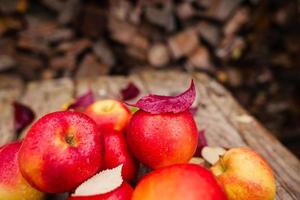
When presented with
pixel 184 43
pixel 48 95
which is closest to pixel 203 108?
pixel 48 95

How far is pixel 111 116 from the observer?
119cm

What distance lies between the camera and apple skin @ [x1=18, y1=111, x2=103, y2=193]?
0.90 metres

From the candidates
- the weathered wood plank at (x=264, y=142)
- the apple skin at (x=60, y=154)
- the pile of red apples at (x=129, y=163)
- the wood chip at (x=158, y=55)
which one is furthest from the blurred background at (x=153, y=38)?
the apple skin at (x=60, y=154)

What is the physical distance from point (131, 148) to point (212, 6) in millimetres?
2260

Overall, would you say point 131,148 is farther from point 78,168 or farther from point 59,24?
point 59,24

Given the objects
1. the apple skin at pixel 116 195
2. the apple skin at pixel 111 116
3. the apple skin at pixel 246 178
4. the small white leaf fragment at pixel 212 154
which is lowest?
the apple skin at pixel 111 116

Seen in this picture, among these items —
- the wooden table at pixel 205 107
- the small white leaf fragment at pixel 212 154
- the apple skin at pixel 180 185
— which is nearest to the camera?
the apple skin at pixel 180 185

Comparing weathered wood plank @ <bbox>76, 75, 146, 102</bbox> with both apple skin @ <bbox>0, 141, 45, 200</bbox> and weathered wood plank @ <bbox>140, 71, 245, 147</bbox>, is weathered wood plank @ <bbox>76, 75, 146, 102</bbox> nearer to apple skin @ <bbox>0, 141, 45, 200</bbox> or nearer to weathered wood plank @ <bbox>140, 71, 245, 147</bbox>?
weathered wood plank @ <bbox>140, 71, 245, 147</bbox>

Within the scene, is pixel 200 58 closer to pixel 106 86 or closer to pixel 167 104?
pixel 106 86

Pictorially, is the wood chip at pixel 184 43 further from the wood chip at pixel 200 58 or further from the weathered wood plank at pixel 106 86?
the weathered wood plank at pixel 106 86

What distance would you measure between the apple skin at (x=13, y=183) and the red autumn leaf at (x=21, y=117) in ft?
2.16

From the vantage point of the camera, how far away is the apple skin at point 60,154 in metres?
0.90

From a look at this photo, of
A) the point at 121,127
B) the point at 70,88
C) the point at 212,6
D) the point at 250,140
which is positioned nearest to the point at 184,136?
the point at 121,127

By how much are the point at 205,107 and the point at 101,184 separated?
3.30ft
